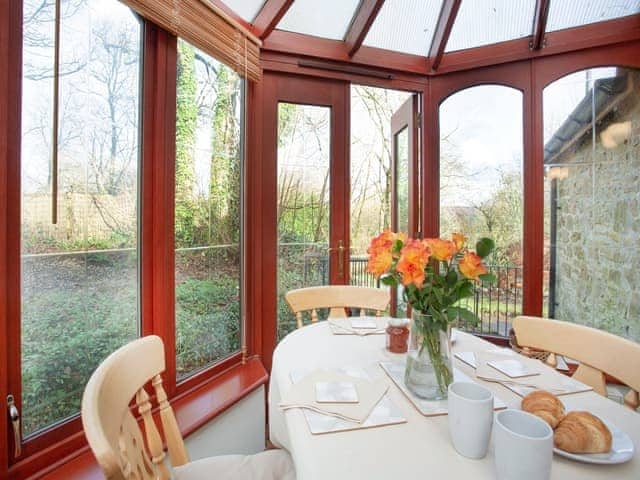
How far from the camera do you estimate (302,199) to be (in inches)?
97.3

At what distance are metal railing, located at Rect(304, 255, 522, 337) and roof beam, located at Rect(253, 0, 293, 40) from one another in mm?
1528

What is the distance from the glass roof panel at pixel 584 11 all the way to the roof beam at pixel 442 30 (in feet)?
2.06

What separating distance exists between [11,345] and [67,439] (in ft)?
1.40

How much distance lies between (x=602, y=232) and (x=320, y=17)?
242 centimetres

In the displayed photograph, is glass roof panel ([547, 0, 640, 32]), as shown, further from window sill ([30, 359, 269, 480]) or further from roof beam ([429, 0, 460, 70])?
window sill ([30, 359, 269, 480])

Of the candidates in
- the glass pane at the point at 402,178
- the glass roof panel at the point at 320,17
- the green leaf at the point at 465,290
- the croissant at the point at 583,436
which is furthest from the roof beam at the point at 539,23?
the croissant at the point at 583,436

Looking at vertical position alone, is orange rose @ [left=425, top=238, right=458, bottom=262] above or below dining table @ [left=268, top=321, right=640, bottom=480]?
above

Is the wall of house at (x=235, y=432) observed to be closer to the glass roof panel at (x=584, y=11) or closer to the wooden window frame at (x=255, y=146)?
the wooden window frame at (x=255, y=146)

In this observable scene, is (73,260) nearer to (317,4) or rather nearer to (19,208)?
(19,208)

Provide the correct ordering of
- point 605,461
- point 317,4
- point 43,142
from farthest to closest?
point 317,4 < point 43,142 < point 605,461

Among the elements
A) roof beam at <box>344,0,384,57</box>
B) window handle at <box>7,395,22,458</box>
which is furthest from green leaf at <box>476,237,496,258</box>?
roof beam at <box>344,0,384,57</box>

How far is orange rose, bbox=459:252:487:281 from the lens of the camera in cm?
84

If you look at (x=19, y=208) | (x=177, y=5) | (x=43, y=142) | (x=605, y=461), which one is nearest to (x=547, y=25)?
(x=177, y=5)

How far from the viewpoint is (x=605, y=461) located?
2.11 feet
